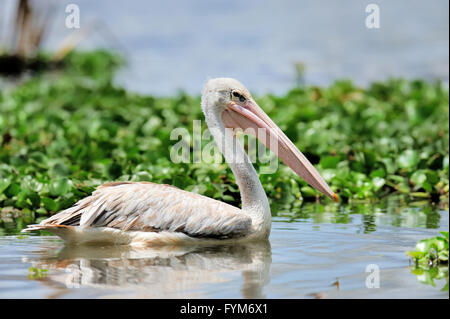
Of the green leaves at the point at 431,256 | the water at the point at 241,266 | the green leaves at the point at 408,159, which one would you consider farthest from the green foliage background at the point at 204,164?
the green leaves at the point at 431,256

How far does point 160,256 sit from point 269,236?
115cm

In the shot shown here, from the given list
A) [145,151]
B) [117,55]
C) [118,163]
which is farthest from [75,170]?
[117,55]

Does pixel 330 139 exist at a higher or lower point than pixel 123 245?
higher

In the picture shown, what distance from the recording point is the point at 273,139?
251 inches

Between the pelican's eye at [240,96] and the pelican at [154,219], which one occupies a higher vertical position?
the pelican's eye at [240,96]

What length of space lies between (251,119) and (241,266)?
160 cm

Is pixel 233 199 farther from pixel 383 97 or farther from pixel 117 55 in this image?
pixel 117 55

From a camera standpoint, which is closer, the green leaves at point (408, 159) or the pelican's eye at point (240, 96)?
the pelican's eye at point (240, 96)

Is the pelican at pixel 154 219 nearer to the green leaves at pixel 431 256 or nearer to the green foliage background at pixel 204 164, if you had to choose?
the green foliage background at pixel 204 164

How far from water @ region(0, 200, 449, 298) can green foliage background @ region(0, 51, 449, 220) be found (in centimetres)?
120

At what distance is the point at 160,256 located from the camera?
222 inches

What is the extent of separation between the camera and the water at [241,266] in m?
4.54

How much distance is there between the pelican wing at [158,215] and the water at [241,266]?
173 millimetres
